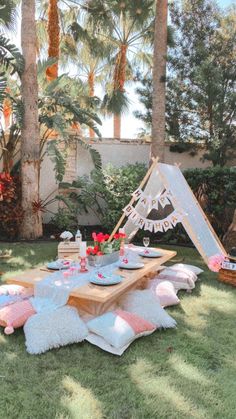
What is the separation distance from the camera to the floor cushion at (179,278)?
445 centimetres

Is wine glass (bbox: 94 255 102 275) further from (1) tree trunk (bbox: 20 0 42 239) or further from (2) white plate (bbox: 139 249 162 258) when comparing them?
(1) tree trunk (bbox: 20 0 42 239)

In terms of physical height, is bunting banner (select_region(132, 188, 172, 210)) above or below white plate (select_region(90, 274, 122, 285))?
above

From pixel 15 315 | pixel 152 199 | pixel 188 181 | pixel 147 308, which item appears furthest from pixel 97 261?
pixel 188 181

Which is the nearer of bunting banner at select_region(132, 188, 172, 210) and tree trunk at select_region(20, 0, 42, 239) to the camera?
bunting banner at select_region(132, 188, 172, 210)

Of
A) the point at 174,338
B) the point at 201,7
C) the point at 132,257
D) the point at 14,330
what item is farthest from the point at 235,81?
the point at 14,330

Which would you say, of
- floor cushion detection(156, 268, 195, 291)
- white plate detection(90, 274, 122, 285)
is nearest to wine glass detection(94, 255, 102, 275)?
white plate detection(90, 274, 122, 285)

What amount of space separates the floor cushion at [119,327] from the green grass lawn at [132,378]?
0.10m

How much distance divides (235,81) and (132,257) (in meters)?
5.54

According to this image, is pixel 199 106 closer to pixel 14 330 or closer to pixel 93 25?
pixel 93 25

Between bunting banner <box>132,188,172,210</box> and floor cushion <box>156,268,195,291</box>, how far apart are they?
112cm

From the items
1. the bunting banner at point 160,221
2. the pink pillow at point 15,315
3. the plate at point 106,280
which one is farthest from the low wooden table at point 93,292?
the bunting banner at point 160,221

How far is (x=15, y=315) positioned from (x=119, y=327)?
3.28 ft

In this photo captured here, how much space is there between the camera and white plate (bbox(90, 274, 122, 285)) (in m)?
3.42

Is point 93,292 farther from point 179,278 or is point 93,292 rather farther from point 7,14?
point 7,14
